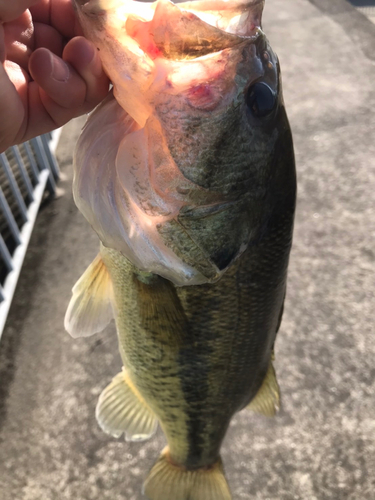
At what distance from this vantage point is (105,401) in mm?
1274

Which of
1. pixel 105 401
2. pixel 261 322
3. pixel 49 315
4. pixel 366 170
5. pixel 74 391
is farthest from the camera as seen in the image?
pixel 366 170

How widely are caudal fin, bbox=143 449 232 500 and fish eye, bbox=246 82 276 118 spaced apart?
1055mm

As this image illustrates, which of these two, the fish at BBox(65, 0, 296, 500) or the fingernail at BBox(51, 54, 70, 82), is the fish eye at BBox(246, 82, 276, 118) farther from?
the fingernail at BBox(51, 54, 70, 82)

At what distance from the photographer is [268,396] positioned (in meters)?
1.21

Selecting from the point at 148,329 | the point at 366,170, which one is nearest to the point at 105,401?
the point at 148,329

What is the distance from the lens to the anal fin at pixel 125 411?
127 centimetres

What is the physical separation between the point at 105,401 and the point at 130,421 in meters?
0.09

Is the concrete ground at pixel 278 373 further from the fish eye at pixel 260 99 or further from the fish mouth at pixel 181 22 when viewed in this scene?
the fish mouth at pixel 181 22

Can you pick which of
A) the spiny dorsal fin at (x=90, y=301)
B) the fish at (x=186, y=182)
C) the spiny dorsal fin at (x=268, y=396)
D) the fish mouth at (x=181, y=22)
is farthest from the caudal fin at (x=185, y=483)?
the fish mouth at (x=181, y=22)

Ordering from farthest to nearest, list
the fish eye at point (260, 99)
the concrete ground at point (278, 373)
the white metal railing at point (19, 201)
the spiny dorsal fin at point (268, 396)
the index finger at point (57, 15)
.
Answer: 1. the white metal railing at point (19, 201)
2. the concrete ground at point (278, 373)
3. the spiny dorsal fin at point (268, 396)
4. the index finger at point (57, 15)
5. the fish eye at point (260, 99)

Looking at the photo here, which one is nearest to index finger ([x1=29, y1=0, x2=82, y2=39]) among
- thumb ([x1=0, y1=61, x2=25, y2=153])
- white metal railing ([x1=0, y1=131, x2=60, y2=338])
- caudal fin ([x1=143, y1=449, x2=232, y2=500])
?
thumb ([x1=0, y1=61, x2=25, y2=153])

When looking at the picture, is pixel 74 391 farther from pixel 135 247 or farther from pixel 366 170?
pixel 366 170

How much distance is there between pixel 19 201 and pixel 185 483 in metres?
1.83

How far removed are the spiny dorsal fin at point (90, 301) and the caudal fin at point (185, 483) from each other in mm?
576
